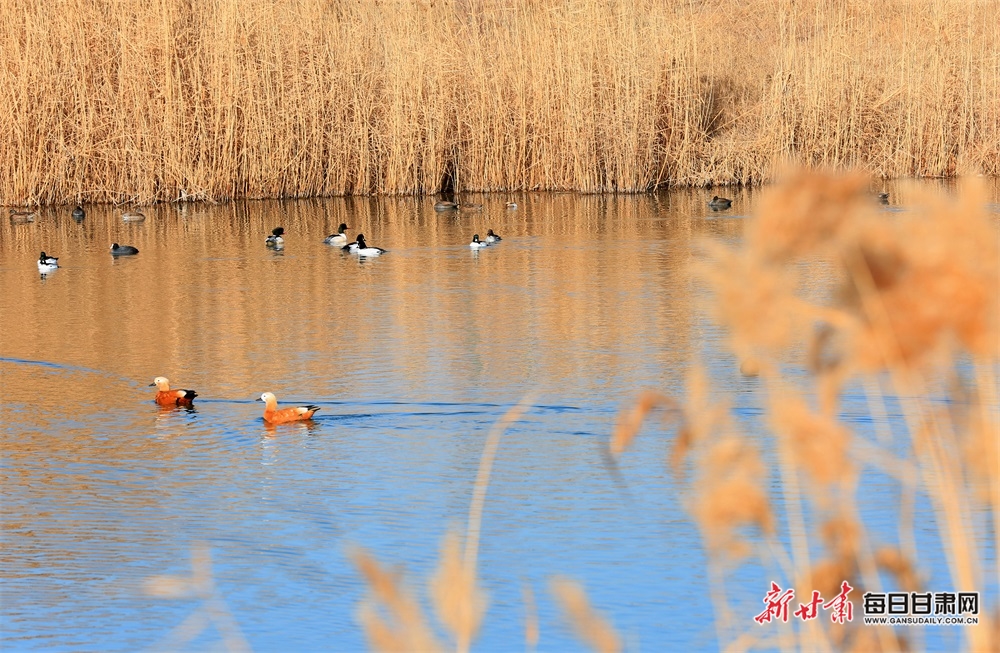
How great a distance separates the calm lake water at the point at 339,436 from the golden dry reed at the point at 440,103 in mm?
4893

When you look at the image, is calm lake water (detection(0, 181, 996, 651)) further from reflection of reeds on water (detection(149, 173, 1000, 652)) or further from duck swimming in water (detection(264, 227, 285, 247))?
reflection of reeds on water (detection(149, 173, 1000, 652))

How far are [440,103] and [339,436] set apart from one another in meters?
13.2

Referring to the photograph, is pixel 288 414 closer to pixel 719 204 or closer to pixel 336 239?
pixel 336 239

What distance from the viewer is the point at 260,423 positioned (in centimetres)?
796

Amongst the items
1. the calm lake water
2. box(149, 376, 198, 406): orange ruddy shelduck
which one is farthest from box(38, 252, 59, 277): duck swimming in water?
box(149, 376, 198, 406): orange ruddy shelduck

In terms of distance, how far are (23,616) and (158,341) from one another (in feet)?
17.7

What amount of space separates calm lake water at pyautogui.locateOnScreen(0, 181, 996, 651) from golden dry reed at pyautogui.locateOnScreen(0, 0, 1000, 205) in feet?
16.1

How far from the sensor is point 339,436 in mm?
7676

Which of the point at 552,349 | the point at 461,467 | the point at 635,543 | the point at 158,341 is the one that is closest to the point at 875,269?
the point at 635,543

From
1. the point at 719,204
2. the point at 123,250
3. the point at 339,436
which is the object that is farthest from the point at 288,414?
the point at 719,204

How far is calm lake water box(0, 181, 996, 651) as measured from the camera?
5.23m

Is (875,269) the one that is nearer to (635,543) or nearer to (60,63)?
(635,543)

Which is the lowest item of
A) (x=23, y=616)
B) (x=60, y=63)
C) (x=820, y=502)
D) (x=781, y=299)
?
(x=23, y=616)

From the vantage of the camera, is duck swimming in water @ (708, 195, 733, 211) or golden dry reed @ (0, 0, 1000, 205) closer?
duck swimming in water @ (708, 195, 733, 211)
